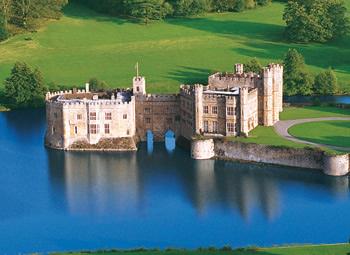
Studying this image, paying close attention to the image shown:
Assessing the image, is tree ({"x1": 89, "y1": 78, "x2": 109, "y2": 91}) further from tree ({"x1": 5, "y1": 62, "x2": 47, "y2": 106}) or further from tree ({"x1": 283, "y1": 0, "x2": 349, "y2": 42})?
tree ({"x1": 283, "y1": 0, "x2": 349, "y2": 42})

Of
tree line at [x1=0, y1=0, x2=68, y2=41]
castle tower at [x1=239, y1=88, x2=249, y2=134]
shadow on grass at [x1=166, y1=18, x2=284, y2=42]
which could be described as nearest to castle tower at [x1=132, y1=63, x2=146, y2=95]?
castle tower at [x1=239, y1=88, x2=249, y2=134]

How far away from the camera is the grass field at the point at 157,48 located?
141m

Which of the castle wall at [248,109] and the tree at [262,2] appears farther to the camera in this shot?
the tree at [262,2]

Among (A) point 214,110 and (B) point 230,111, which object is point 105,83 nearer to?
(A) point 214,110

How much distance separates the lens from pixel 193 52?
151 metres

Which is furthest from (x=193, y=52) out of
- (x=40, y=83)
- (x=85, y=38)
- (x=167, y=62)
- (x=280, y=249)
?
(x=280, y=249)

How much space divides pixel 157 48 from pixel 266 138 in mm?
57293

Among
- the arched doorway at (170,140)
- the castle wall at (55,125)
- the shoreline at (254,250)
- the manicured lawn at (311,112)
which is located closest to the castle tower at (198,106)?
the arched doorway at (170,140)

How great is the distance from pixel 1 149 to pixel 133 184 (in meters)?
19.1

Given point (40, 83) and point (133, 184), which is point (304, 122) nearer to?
point (133, 184)

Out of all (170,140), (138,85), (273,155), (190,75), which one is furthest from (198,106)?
(190,75)

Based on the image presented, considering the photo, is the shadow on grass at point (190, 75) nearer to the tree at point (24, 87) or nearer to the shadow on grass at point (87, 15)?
the tree at point (24, 87)

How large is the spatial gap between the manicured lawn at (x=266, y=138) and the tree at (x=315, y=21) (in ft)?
179

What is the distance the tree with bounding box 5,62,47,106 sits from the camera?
12638cm
